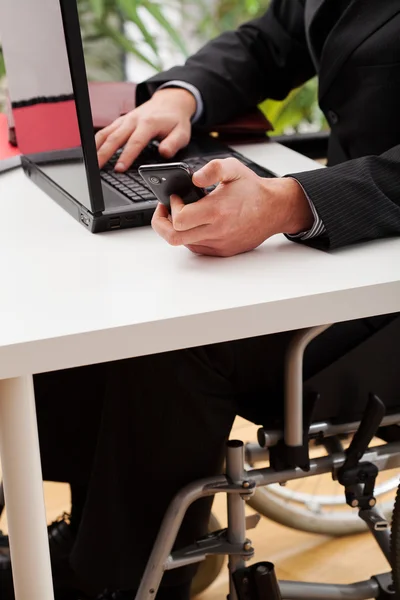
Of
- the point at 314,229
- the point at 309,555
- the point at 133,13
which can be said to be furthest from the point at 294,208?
the point at 133,13

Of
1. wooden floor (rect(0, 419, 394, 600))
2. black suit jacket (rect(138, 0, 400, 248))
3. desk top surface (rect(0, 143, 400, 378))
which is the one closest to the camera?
desk top surface (rect(0, 143, 400, 378))

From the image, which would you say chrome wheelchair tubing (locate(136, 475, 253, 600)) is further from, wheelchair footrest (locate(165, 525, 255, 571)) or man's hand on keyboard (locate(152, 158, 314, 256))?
man's hand on keyboard (locate(152, 158, 314, 256))

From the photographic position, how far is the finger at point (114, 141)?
1.13m

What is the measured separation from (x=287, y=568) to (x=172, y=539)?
575 millimetres

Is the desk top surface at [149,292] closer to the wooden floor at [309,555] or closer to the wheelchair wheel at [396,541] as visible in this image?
the wheelchair wheel at [396,541]

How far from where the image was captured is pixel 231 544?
1060 millimetres

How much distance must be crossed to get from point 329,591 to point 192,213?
63 centimetres

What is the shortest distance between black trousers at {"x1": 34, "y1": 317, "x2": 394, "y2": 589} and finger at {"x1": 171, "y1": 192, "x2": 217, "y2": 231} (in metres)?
0.19

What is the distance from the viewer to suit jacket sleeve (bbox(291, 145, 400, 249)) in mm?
886

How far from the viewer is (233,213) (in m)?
0.85

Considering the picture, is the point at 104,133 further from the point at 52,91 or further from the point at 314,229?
the point at 314,229

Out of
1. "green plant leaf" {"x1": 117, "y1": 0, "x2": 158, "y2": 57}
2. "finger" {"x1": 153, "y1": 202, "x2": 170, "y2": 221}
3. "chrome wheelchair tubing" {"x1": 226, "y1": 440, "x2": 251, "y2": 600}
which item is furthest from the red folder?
"green plant leaf" {"x1": 117, "y1": 0, "x2": 158, "y2": 57}

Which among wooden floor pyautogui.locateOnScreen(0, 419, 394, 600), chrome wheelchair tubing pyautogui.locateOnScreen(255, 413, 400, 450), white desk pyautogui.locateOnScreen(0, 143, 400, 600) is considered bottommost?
Answer: wooden floor pyautogui.locateOnScreen(0, 419, 394, 600)

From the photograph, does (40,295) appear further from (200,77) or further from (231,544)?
(200,77)
